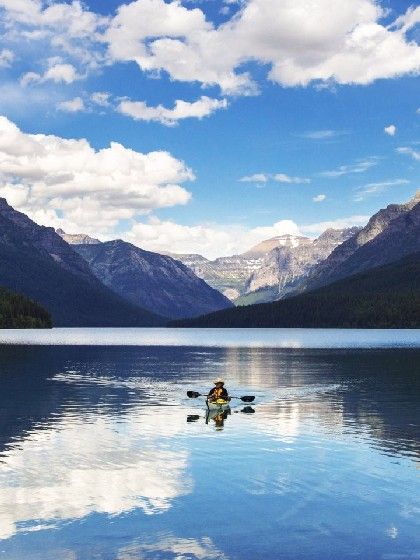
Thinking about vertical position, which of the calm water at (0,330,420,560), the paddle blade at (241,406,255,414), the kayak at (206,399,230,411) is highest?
the kayak at (206,399,230,411)

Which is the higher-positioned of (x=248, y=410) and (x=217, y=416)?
(x=248, y=410)

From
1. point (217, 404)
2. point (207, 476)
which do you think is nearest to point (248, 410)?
point (217, 404)

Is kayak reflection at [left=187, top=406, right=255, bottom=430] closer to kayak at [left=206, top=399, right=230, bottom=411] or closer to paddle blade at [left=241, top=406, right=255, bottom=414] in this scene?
paddle blade at [left=241, top=406, right=255, bottom=414]

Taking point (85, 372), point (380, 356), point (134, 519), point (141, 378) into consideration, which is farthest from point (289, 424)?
point (380, 356)

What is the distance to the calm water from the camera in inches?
1158

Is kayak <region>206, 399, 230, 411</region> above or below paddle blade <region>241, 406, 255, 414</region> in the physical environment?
above

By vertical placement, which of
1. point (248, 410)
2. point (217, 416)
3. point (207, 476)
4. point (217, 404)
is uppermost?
point (217, 404)

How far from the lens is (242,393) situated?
91.2m

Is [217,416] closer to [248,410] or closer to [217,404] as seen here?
[217,404]

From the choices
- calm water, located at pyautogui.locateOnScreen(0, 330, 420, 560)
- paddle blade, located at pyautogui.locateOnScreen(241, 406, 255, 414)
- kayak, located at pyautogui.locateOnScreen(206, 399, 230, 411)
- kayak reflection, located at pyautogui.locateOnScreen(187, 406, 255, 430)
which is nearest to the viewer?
calm water, located at pyautogui.locateOnScreen(0, 330, 420, 560)

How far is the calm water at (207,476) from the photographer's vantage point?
29406mm

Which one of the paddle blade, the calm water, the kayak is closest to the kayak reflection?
the paddle blade

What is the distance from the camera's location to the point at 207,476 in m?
41.7

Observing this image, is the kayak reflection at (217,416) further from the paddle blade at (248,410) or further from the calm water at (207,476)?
the calm water at (207,476)
